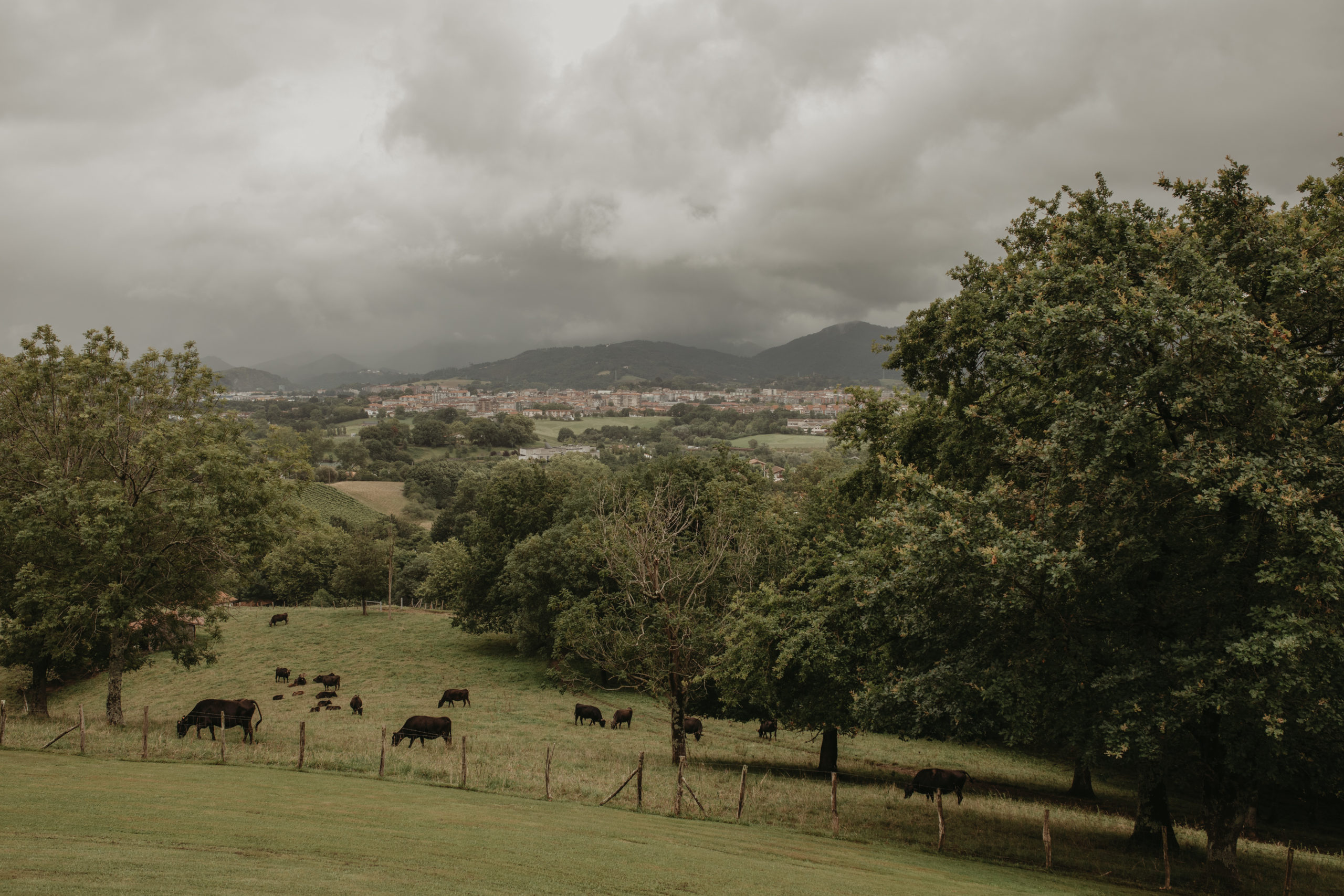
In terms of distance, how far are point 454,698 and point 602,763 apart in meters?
16.0

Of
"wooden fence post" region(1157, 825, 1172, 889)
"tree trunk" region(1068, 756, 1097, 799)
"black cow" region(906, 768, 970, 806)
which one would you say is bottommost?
"tree trunk" region(1068, 756, 1097, 799)

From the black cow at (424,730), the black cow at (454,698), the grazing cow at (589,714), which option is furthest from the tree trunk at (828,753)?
the black cow at (454,698)

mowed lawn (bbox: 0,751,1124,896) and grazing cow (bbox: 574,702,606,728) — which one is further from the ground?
mowed lawn (bbox: 0,751,1124,896)

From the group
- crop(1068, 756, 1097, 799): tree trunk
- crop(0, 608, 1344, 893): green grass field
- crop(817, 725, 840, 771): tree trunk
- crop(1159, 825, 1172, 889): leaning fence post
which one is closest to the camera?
crop(1159, 825, 1172, 889): leaning fence post

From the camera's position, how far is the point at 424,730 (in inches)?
1106

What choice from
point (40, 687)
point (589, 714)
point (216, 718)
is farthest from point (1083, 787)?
point (40, 687)

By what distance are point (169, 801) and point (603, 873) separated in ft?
30.6

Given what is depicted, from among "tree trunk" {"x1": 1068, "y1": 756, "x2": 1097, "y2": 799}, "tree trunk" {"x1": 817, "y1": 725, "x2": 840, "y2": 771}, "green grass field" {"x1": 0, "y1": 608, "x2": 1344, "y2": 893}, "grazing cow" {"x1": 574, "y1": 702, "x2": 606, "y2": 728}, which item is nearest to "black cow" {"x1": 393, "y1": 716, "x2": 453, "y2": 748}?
"green grass field" {"x1": 0, "y1": 608, "x2": 1344, "y2": 893}

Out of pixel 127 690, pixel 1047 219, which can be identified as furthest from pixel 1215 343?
pixel 127 690

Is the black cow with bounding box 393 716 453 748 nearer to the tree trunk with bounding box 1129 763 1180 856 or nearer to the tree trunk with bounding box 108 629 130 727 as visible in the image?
the tree trunk with bounding box 108 629 130 727

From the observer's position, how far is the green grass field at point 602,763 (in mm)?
17734

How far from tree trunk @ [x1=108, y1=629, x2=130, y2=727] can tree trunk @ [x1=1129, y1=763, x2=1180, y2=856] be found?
32573 mm

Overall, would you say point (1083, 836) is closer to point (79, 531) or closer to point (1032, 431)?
A: point (1032, 431)

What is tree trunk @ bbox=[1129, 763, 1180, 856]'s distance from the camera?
16.8m
